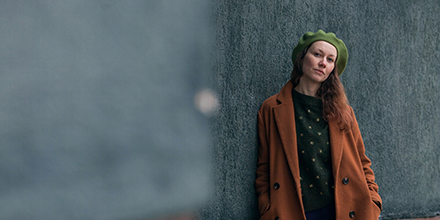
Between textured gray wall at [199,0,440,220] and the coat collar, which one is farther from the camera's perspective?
textured gray wall at [199,0,440,220]

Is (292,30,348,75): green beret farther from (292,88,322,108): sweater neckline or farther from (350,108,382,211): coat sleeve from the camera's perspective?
(350,108,382,211): coat sleeve

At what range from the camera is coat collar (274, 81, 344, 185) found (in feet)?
8.18

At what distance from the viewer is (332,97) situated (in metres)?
2.65

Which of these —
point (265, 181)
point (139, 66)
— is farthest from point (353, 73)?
point (139, 66)

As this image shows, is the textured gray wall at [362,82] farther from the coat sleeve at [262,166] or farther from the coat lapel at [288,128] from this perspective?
the coat lapel at [288,128]

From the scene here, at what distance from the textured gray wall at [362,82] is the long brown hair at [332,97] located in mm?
344

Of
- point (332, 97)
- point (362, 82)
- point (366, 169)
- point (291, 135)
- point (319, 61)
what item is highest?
point (362, 82)

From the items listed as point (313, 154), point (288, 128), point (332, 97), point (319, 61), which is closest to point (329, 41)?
point (319, 61)

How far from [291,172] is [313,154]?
0.21 m

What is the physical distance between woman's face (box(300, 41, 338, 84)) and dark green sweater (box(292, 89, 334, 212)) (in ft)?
0.57

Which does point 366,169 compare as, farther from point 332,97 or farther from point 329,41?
point 329,41

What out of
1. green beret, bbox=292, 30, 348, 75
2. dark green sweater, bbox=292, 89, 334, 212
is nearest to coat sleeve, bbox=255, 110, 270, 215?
dark green sweater, bbox=292, 89, 334, 212

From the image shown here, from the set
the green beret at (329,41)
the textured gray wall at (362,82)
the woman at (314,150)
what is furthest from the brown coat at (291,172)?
the green beret at (329,41)

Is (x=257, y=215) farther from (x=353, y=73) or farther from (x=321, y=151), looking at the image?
(x=353, y=73)
